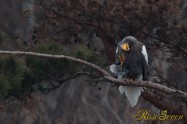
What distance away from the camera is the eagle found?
6.71 metres

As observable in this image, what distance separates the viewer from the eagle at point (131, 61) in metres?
6.71

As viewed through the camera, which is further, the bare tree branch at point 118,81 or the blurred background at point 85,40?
the blurred background at point 85,40

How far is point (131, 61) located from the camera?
6.79 meters

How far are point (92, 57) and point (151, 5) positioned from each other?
0.70 m

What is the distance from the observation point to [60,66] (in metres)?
6.95

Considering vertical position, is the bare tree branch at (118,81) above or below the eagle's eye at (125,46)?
below

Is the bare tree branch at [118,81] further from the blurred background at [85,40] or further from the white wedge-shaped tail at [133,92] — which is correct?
the white wedge-shaped tail at [133,92]

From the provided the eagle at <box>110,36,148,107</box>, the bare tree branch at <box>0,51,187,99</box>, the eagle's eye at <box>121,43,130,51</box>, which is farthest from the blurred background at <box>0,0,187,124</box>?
the bare tree branch at <box>0,51,187,99</box>

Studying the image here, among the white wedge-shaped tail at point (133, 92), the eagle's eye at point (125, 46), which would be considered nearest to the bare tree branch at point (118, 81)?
the eagle's eye at point (125, 46)

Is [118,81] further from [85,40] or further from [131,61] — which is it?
[85,40]

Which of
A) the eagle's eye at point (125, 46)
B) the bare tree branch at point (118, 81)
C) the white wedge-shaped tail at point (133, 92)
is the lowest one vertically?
the white wedge-shaped tail at point (133, 92)

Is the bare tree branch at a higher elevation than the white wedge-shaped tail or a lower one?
higher

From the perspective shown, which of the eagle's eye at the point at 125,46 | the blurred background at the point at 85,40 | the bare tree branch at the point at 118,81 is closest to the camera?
the bare tree branch at the point at 118,81

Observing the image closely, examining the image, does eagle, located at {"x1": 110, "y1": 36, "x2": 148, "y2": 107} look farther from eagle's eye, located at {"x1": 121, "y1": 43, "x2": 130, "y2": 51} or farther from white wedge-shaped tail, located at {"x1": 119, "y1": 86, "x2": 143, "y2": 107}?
white wedge-shaped tail, located at {"x1": 119, "y1": 86, "x2": 143, "y2": 107}
